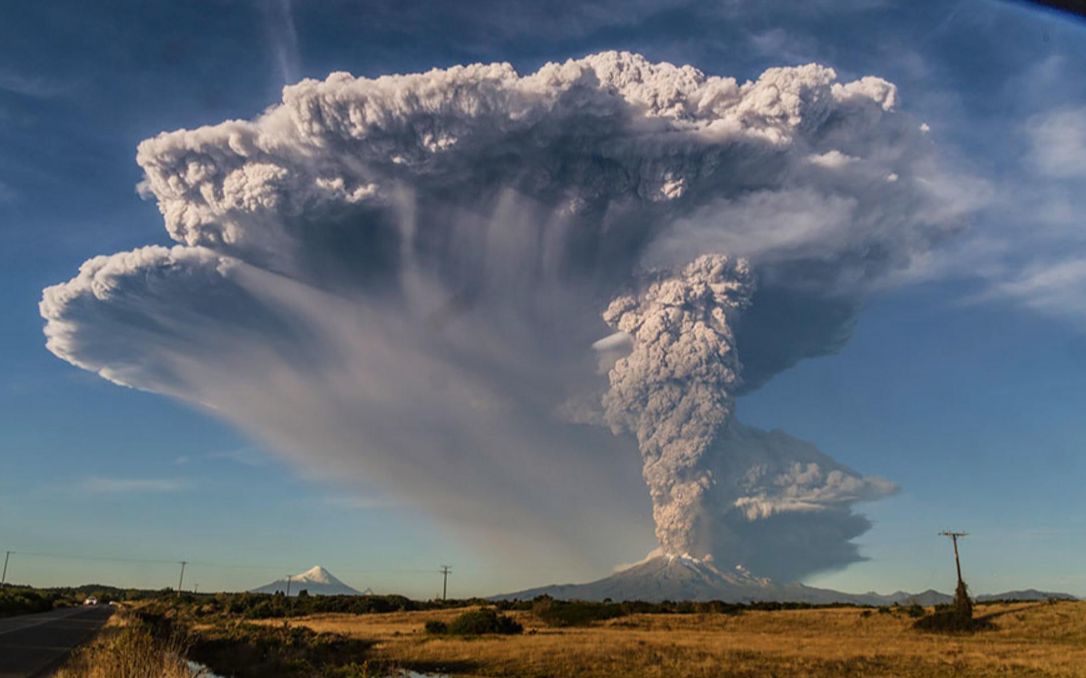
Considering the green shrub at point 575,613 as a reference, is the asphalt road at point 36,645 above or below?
below

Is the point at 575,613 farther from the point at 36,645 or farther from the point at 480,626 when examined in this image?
the point at 36,645

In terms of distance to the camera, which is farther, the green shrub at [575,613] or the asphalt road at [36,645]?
the green shrub at [575,613]

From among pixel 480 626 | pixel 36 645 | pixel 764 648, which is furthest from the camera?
pixel 480 626

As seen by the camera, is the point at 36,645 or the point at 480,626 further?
the point at 480,626

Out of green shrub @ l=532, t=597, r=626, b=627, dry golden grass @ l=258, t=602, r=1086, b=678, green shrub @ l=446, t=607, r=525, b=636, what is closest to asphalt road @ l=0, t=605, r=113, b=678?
dry golden grass @ l=258, t=602, r=1086, b=678

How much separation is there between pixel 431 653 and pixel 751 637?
23043 mm

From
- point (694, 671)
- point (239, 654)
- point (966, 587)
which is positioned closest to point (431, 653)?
point (239, 654)

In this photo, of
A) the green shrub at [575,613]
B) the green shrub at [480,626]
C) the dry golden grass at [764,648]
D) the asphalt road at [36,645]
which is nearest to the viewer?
the asphalt road at [36,645]

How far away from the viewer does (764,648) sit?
4638 centimetres

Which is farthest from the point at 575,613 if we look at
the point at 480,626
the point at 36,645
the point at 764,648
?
the point at 36,645

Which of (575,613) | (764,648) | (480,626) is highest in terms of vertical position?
(575,613)

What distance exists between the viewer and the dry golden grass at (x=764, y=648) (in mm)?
38031

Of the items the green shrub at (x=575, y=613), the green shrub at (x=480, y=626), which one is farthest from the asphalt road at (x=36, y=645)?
the green shrub at (x=575, y=613)

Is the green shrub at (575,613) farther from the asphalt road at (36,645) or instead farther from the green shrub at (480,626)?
the asphalt road at (36,645)
